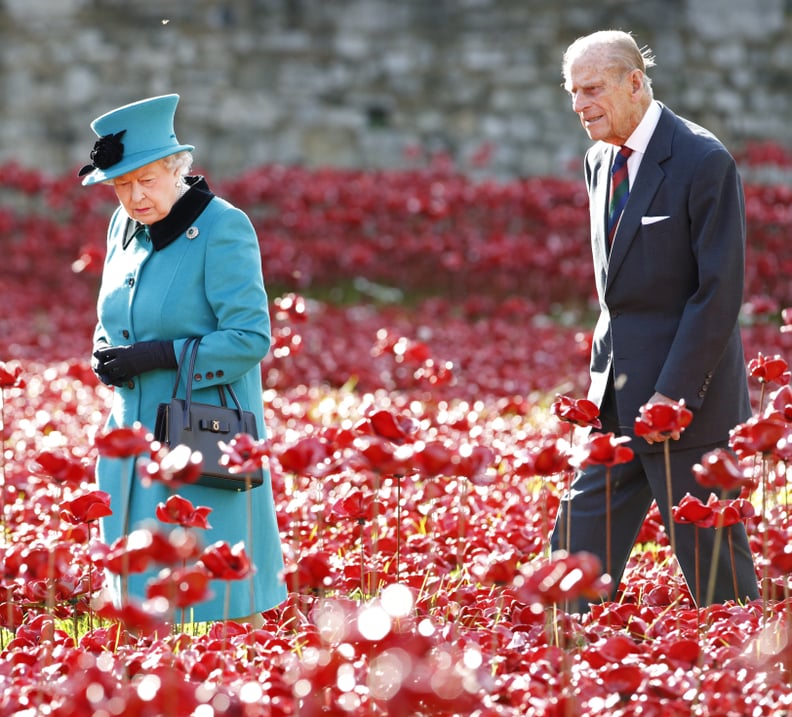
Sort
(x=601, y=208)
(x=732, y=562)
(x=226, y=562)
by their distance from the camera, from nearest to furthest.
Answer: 1. (x=226, y=562)
2. (x=732, y=562)
3. (x=601, y=208)

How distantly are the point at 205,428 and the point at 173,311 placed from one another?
365 mm

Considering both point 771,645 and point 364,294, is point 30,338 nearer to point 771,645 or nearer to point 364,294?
point 364,294

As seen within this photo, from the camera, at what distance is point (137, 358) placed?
332 cm

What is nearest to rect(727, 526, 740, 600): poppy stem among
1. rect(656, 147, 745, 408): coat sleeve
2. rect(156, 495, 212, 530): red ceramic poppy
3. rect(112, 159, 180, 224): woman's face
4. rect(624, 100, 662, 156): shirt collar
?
rect(656, 147, 745, 408): coat sleeve

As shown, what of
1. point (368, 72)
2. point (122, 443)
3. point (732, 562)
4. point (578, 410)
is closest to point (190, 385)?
point (122, 443)

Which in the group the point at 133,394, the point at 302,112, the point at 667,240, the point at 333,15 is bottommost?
the point at 133,394

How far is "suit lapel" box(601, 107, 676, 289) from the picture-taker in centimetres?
341

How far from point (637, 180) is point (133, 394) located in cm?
148

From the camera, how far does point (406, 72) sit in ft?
47.6

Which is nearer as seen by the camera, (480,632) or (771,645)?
(771,645)

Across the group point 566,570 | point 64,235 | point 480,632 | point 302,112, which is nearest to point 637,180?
point 480,632

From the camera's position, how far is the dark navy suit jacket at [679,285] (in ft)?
10.9

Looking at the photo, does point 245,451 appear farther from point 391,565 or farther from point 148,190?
point 391,565

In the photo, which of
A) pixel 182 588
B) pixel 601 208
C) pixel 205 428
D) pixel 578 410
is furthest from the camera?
pixel 601 208
